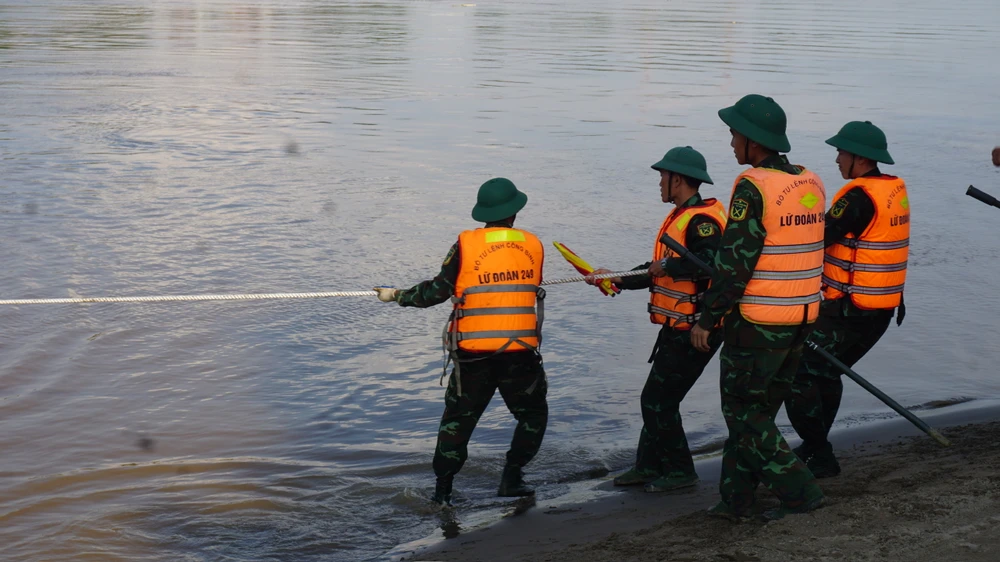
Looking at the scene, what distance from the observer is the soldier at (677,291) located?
569cm

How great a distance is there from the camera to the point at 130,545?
596 cm

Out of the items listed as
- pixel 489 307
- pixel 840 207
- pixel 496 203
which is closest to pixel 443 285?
pixel 489 307

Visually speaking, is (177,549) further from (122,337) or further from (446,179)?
(446,179)

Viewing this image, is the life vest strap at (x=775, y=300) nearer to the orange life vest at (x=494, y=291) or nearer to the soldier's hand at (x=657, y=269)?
the soldier's hand at (x=657, y=269)

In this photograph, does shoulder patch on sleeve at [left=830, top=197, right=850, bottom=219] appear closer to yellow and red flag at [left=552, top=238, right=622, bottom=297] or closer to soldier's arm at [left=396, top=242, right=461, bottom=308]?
yellow and red flag at [left=552, top=238, right=622, bottom=297]

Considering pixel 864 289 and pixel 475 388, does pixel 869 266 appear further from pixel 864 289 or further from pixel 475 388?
pixel 475 388

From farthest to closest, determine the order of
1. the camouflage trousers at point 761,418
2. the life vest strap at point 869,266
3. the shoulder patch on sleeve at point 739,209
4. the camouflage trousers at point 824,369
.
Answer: the camouflage trousers at point 824,369
the life vest strap at point 869,266
the camouflage trousers at point 761,418
the shoulder patch on sleeve at point 739,209

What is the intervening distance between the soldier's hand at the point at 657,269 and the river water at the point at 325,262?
1666 millimetres

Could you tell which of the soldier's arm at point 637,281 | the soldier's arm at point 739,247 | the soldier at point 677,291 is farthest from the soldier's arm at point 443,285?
the soldier's arm at point 739,247

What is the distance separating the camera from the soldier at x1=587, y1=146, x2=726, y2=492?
224 inches

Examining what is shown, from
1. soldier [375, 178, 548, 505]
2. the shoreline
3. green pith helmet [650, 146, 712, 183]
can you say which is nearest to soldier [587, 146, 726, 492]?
green pith helmet [650, 146, 712, 183]

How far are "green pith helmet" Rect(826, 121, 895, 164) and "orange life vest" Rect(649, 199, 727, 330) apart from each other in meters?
0.82

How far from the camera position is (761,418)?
17.1ft

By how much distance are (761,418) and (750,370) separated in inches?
10.4
